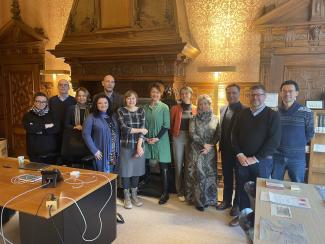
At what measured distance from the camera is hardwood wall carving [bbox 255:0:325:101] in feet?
10.9

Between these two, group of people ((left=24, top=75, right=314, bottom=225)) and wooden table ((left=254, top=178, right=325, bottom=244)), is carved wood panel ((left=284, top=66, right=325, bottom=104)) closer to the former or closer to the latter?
group of people ((left=24, top=75, right=314, bottom=225))

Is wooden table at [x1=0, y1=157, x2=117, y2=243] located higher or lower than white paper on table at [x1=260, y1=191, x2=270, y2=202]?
lower

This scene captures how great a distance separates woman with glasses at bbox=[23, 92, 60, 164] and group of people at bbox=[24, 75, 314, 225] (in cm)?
1

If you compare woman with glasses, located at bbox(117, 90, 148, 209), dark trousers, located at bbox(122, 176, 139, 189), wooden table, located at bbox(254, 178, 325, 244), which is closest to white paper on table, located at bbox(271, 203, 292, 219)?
wooden table, located at bbox(254, 178, 325, 244)

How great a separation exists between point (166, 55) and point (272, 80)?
1.50 metres

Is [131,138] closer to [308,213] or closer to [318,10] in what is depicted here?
[308,213]

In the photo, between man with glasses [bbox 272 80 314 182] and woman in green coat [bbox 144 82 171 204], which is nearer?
man with glasses [bbox 272 80 314 182]

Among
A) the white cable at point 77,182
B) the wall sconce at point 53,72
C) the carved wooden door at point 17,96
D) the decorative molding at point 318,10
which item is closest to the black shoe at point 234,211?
the white cable at point 77,182

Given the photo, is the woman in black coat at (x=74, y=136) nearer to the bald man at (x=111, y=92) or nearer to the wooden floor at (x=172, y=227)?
the bald man at (x=111, y=92)

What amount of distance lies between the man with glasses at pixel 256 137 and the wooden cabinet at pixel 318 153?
3.49 feet

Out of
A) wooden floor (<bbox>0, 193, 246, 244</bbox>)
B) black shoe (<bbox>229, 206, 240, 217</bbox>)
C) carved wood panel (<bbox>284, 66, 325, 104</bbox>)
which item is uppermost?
carved wood panel (<bbox>284, 66, 325, 104</bbox>)

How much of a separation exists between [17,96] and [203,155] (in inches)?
155

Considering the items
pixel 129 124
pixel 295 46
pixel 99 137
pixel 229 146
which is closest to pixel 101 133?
pixel 99 137

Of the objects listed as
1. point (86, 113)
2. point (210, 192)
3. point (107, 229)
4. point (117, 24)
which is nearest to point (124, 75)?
point (117, 24)
